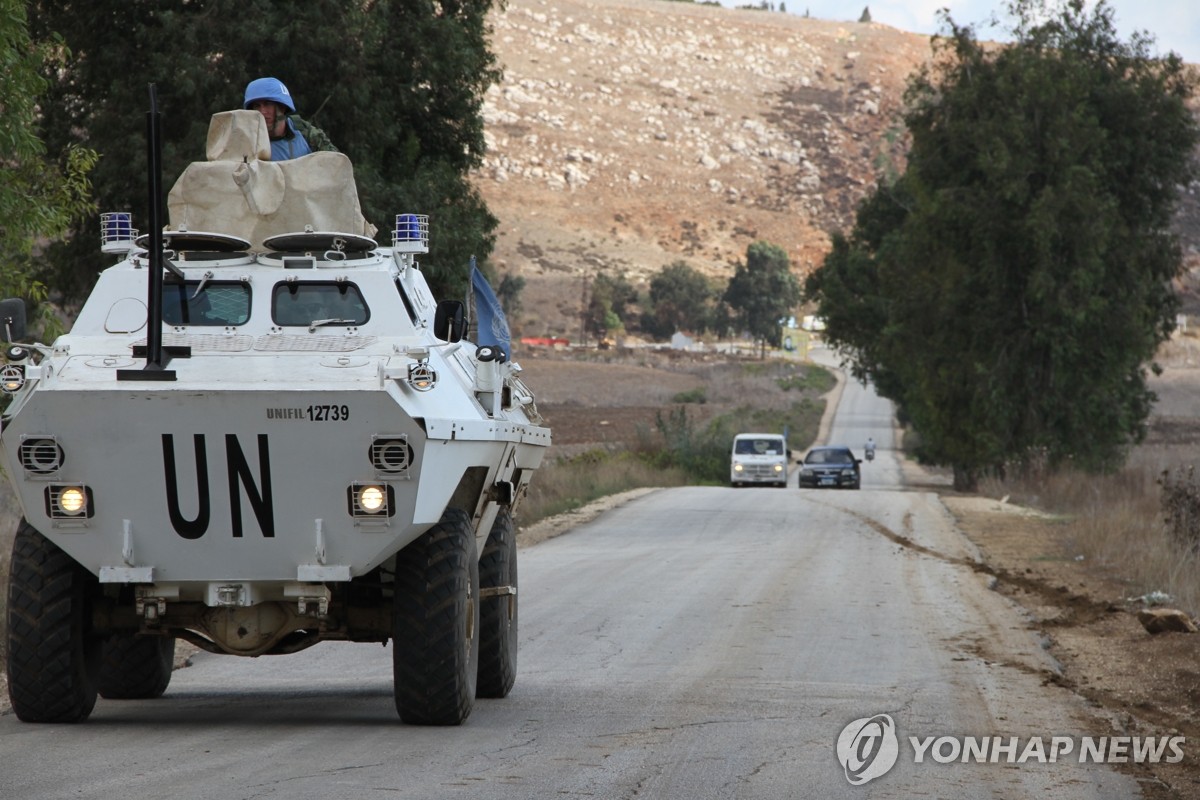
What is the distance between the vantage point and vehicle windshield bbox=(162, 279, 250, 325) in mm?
9453

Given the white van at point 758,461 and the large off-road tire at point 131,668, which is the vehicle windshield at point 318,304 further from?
the white van at point 758,461

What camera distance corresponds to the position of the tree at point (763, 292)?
126m

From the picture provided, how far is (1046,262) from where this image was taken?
42719 mm

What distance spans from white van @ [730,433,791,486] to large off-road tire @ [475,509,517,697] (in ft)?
123

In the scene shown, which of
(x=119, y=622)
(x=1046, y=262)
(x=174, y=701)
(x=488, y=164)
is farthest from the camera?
(x=488, y=164)

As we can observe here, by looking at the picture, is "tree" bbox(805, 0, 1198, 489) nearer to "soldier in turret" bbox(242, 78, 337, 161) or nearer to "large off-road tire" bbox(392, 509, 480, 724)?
"soldier in turret" bbox(242, 78, 337, 161)

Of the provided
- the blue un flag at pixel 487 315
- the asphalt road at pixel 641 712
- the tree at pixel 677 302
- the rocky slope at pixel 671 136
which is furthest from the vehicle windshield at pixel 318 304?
the tree at pixel 677 302

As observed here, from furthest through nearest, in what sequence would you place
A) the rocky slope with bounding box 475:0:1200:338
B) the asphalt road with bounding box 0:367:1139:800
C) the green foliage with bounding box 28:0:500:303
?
the rocky slope with bounding box 475:0:1200:338, the green foliage with bounding box 28:0:500:303, the asphalt road with bounding box 0:367:1139:800

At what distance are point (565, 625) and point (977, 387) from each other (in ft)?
105

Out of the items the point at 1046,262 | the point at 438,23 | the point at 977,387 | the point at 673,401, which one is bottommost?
the point at 673,401

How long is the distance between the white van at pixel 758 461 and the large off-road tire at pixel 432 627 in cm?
3938

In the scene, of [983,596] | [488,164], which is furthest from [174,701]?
[488,164]

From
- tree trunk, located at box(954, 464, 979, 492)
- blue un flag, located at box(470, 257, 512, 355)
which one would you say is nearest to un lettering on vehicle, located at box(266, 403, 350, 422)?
blue un flag, located at box(470, 257, 512, 355)

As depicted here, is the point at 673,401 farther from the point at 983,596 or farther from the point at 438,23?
the point at 983,596
